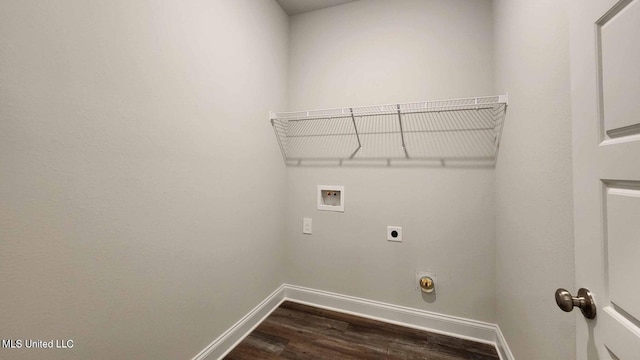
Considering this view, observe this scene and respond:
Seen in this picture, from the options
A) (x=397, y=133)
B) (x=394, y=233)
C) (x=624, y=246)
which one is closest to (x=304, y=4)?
(x=397, y=133)

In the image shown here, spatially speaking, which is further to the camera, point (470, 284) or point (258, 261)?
point (258, 261)

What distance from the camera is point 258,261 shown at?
1.87 m

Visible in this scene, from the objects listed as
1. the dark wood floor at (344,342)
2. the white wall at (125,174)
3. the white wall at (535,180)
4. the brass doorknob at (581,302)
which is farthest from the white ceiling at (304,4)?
the dark wood floor at (344,342)

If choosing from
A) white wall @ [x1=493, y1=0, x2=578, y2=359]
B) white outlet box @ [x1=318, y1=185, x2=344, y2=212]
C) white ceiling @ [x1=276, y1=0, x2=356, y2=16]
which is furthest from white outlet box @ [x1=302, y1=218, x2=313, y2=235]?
white ceiling @ [x1=276, y1=0, x2=356, y2=16]

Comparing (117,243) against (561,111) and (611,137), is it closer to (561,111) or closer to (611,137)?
(611,137)

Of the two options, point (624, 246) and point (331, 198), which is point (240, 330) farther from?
point (624, 246)

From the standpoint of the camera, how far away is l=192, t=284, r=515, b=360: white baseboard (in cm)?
152

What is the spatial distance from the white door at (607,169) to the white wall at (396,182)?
1.12 m

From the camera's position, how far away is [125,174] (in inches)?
39.9

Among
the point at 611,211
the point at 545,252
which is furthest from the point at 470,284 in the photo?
the point at 611,211

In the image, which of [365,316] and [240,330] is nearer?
[240,330]

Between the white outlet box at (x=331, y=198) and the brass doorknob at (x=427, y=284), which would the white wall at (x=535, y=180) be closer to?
the brass doorknob at (x=427, y=284)

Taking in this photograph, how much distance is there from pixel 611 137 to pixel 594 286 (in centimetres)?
37

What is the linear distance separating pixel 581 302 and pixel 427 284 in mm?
1251
